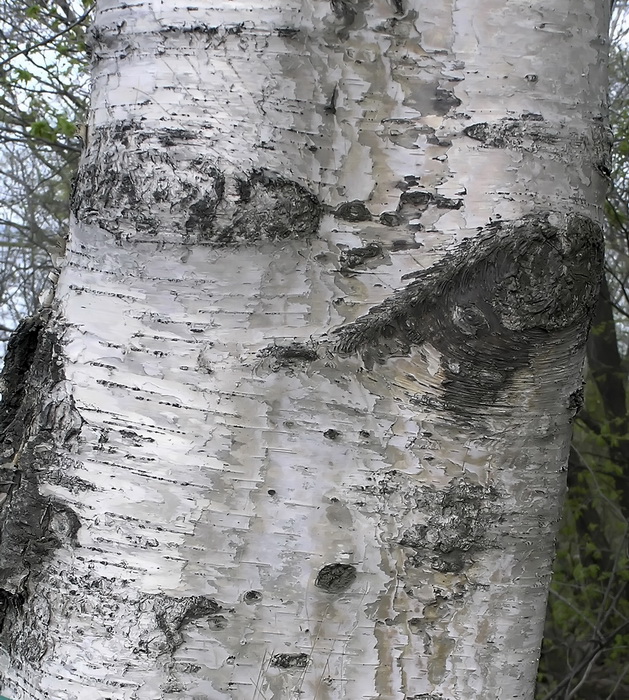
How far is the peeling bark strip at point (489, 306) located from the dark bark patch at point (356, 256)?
44 mm

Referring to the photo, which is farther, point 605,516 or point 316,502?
point 605,516

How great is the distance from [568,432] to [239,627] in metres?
0.39

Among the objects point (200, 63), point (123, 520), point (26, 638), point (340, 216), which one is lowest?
point (26, 638)

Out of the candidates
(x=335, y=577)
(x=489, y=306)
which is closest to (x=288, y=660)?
(x=335, y=577)

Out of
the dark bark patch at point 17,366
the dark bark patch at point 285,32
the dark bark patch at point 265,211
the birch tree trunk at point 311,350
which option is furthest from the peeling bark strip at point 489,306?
the dark bark patch at point 17,366

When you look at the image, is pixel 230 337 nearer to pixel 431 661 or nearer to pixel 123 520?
pixel 123 520

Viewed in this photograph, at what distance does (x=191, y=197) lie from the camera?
63 cm

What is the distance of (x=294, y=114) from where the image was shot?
64cm

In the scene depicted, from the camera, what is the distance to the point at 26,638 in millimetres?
692

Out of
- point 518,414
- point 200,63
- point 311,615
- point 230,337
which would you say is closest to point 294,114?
point 200,63

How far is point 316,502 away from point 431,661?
0.19m

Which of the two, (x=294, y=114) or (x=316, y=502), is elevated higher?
(x=294, y=114)

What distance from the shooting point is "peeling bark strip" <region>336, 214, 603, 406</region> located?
63cm

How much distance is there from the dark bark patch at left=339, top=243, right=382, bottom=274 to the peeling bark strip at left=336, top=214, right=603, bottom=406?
44 mm
